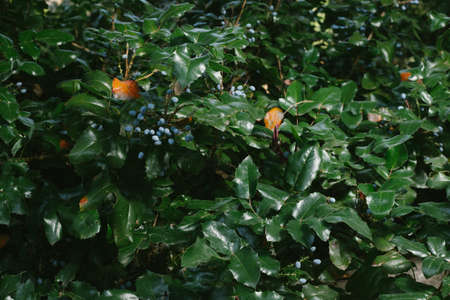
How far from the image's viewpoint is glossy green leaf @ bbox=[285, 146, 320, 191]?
2.81 feet

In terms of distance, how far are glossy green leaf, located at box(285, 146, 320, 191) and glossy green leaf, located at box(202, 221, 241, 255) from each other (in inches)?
8.0

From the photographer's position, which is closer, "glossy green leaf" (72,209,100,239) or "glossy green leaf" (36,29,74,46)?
"glossy green leaf" (72,209,100,239)

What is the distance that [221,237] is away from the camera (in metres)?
0.73

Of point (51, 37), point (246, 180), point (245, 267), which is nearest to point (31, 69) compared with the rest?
point (51, 37)

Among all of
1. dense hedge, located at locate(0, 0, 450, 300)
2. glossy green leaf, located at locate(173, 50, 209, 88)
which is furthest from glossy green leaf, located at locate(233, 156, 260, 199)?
glossy green leaf, located at locate(173, 50, 209, 88)

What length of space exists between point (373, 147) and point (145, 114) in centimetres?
55

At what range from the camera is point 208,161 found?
1.09m

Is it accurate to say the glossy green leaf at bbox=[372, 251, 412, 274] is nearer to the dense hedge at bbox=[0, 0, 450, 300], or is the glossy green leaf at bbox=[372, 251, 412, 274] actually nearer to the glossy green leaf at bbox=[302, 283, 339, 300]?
the dense hedge at bbox=[0, 0, 450, 300]

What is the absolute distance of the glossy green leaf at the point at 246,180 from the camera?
0.82 metres

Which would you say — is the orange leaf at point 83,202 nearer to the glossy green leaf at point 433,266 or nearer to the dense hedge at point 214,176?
the dense hedge at point 214,176

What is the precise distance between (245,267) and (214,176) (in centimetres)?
54

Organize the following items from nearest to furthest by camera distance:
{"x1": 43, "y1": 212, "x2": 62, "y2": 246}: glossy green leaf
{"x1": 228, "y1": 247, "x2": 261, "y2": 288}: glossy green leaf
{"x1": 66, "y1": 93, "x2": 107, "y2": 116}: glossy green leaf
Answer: {"x1": 228, "y1": 247, "x2": 261, "y2": 288}: glossy green leaf
{"x1": 66, "y1": 93, "x2": 107, "y2": 116}: glossy green leaf
{"x1": 43, "y1": 212, "x2": 62, "y2": 246}: glossy green leaf

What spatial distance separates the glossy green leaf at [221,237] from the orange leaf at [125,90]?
400 millimetres

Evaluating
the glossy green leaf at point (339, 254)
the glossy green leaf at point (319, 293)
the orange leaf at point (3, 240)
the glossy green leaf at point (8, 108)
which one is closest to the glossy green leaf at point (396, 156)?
the glossy green leaf at point (339, 254)
